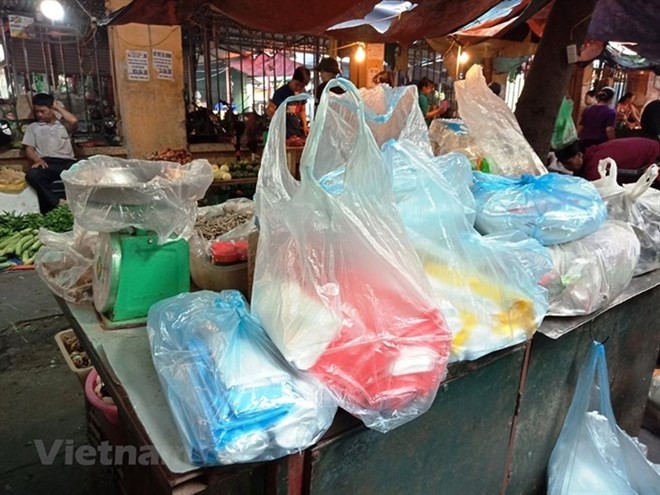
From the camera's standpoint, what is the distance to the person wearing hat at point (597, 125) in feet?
20.4

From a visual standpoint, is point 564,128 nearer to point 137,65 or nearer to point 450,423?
point 450,423

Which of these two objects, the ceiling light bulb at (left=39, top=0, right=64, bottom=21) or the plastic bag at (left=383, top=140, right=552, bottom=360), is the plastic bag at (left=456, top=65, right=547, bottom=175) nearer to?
the plastic bag at (left=383, top=140, right=552, bottom=360)

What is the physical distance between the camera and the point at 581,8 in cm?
310

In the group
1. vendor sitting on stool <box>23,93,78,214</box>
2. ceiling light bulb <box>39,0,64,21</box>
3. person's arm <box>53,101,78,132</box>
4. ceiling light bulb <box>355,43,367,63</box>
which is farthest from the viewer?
ceiling light bulb <box>355,43,367,63</box>

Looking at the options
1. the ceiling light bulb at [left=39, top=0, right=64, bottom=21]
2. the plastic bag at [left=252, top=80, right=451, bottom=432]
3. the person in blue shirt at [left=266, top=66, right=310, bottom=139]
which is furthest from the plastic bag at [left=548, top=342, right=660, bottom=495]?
the ceiling light bulb at [left=39, top=0, right=64, bottom=21]

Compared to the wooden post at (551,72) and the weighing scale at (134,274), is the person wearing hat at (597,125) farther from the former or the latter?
the weighing scale at (134,274)

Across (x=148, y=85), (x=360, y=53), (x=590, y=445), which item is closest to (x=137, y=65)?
(x=148, y=85)

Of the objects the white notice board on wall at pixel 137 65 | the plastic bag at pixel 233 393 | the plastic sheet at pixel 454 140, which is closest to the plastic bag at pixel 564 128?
the plastic sheet at pixel 454 140

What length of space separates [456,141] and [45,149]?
Answer: 546 centimetres

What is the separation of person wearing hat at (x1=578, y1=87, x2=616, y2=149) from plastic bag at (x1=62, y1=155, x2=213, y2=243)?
621cm

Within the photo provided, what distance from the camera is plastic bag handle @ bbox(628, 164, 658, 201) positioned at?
1.86 meters

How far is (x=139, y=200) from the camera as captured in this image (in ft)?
4.52

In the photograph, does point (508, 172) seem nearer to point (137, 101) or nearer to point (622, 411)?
point (622, 411)

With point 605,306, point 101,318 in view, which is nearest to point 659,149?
point 605,306
